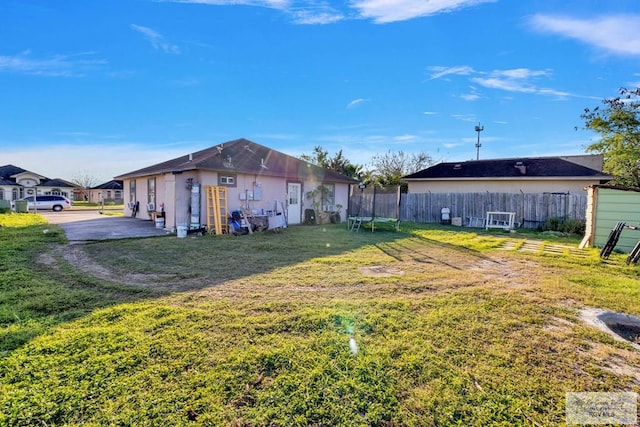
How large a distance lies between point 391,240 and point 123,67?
1198 cm

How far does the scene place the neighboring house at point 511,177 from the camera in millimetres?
15266

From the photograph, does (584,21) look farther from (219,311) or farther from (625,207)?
(219,311)

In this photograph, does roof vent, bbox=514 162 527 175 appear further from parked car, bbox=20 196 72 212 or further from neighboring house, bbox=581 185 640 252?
parked car, bbox=20 196 72 212

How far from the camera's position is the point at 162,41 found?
998 cm

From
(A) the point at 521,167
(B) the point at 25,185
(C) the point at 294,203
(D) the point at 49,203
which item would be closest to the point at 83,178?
(B) the point at 25,185

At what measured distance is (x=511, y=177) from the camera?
16328 mm

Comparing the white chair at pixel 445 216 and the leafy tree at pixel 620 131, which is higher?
the leafy tree at pixel 620 131

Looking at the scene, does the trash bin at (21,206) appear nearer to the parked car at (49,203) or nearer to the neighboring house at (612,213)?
the parked car at (49,203)

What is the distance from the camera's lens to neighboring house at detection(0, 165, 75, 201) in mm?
30562

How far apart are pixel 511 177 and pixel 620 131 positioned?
7086 millimetres

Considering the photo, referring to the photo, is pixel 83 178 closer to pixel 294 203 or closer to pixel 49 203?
pixel 49 203

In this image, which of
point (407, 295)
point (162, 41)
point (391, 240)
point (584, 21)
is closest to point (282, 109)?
point (162, 41)

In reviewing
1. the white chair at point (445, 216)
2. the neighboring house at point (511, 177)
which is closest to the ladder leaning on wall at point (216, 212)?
the white chair at point (445, 216)

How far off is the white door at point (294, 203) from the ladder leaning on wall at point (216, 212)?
352cm
